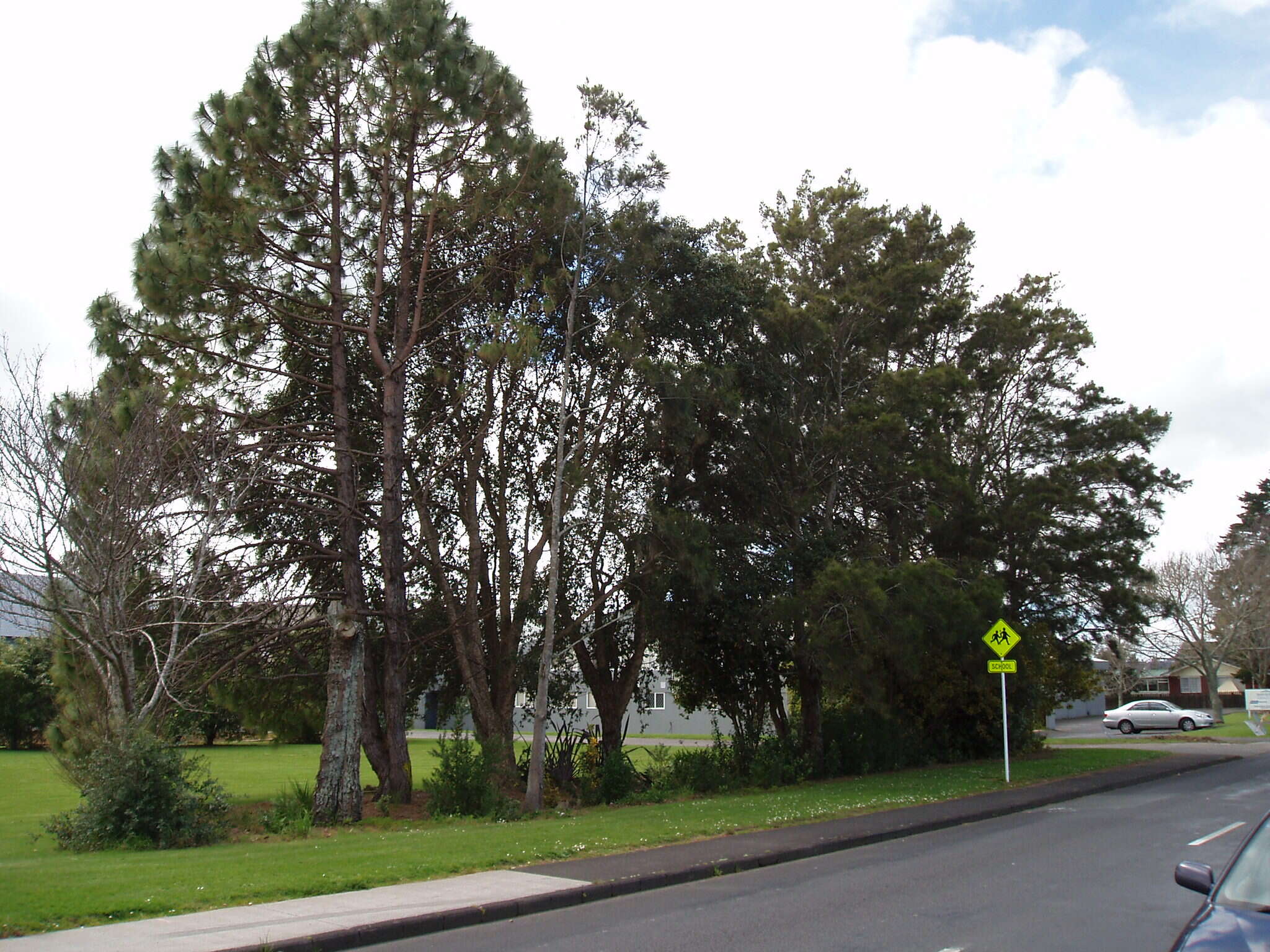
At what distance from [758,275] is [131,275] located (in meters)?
14.1

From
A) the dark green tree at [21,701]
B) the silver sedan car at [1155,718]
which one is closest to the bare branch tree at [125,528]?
the dark green tree at [21,701]

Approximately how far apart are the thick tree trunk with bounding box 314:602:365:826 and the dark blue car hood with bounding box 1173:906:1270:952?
595 inches

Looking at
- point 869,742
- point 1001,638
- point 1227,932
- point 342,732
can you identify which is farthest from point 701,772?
point 1227,932

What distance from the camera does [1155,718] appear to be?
46094 mm

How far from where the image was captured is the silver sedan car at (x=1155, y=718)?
151ft

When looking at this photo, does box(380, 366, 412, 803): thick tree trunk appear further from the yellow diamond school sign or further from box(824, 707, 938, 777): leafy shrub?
the yellow diamond school sign

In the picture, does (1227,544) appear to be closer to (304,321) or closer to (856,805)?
(856,805)

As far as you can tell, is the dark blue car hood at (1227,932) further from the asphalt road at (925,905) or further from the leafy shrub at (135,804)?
the leafy shrub at (135,804)

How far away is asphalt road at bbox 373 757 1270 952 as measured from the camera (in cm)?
768

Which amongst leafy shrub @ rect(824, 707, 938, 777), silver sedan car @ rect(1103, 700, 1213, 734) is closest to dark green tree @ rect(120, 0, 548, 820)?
leafy shrub @ rect(824, 707, 938, 777)

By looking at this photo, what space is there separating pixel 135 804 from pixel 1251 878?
43.9 feet

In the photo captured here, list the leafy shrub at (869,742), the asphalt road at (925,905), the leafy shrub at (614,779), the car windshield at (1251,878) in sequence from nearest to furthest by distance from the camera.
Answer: the car windshield at (1251,878) → the asphalt road at (925,905) → the leafy shrub at (614,779) → the leafy shrub at (869,742)

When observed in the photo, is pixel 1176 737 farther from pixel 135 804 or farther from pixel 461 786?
pixel 135 804

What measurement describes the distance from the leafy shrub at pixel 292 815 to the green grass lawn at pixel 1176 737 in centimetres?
2997
